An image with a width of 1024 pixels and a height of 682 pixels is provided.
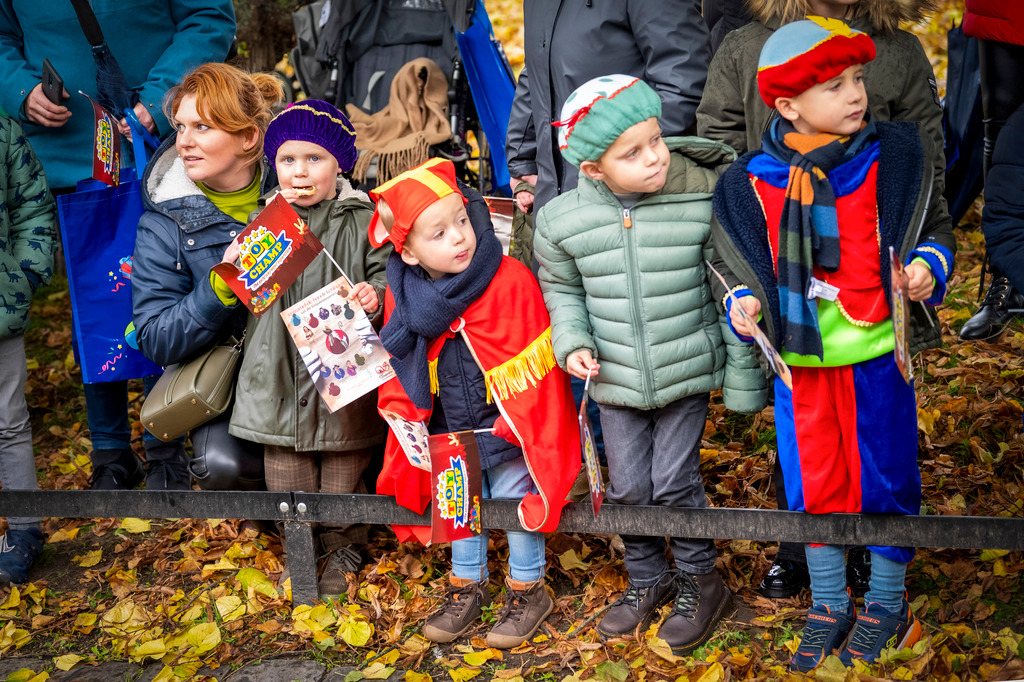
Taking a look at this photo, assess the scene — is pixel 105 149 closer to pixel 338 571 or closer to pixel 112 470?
pixel 112 470

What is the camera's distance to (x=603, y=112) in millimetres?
2520

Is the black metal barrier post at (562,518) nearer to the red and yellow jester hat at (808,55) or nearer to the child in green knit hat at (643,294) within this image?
the child in green knit hat at (643,294)

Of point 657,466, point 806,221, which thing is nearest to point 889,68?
point 806,221

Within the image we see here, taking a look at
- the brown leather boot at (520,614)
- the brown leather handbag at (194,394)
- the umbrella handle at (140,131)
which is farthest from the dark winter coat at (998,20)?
the umbrella handle at (140,131)

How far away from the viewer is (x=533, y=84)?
3.58 meters

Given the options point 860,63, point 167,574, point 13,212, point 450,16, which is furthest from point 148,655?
point 450,16

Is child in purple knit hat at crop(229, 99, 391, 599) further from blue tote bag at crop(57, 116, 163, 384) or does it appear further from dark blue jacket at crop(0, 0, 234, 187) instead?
dark blue jacket at crop(0, 0, 234, 187)

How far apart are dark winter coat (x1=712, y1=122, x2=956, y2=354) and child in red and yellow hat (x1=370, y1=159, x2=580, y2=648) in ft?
2.03

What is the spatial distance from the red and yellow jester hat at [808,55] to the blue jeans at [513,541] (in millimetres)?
1402

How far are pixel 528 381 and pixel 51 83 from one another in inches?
100.0

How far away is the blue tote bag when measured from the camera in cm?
364

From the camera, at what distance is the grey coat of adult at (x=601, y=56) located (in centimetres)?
322

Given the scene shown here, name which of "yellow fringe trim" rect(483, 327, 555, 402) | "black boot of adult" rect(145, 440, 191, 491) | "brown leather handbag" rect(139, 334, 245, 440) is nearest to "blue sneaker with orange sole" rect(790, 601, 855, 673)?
"yellow fringe trim" rect(483, 327, 555, 402)

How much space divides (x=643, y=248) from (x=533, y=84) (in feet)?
4.00
